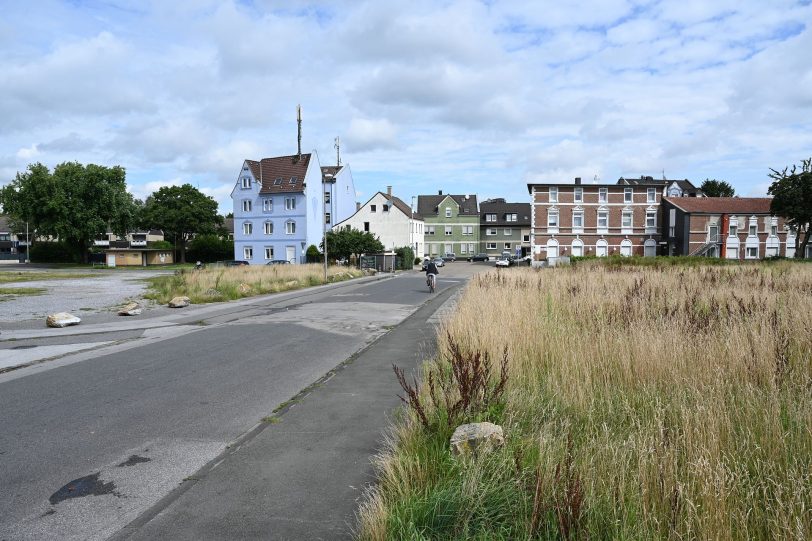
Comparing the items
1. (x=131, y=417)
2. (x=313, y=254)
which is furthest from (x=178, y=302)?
(x=313, y=254)

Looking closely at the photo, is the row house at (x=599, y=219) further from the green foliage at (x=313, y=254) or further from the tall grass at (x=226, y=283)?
the tall grass at (x=226, y=283)

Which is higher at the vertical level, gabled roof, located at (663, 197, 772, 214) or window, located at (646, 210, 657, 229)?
gabled roof, located at (663, 197, 772, 214)

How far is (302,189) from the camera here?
219 ft

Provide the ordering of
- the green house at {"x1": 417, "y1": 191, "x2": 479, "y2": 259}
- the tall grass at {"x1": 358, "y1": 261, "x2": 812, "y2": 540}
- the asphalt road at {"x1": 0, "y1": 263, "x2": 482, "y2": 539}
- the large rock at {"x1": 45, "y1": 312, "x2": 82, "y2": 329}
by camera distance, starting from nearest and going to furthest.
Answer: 1. the tall grass at {"x1": 358, "y1": 261, "x2": 812, "y2": 540}
2. the asphalt road at {"x1": 0, "y1": 263, "x2": 482, "y2": 539}
3. the large rock at {"x1": 45, "y1": 312, "x2": 82, "y2": 329}
4. the green house at {"x1": 417, "y1": 191, "x2": 479, "y2": 259}

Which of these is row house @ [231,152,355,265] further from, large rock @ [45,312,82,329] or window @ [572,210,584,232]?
large rock @ [45,312,82,329]

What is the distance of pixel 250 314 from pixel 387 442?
15.2m

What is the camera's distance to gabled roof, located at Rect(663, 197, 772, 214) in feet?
204

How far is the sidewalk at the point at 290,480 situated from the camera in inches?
161

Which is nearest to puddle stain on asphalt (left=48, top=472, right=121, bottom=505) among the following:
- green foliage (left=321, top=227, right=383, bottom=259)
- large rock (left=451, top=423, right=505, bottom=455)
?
large rock (left=451, top=423, right=505, bottom=455)

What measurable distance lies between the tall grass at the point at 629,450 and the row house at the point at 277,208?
61.8m

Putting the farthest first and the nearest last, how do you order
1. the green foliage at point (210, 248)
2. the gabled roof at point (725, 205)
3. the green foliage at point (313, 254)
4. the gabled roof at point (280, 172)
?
the green foliage at point (210, 248)
the gabled roof at point (280, 172)
the green foliage at point (313, 254)
the gabled roof at point (725, 205)

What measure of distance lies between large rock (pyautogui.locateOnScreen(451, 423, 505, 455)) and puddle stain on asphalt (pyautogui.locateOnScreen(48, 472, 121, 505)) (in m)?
2.97

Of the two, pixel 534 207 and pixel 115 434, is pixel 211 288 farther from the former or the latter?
pixel 534 207

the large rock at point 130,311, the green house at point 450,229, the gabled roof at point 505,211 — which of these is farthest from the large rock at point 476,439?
the gabled roof at point 505,211
